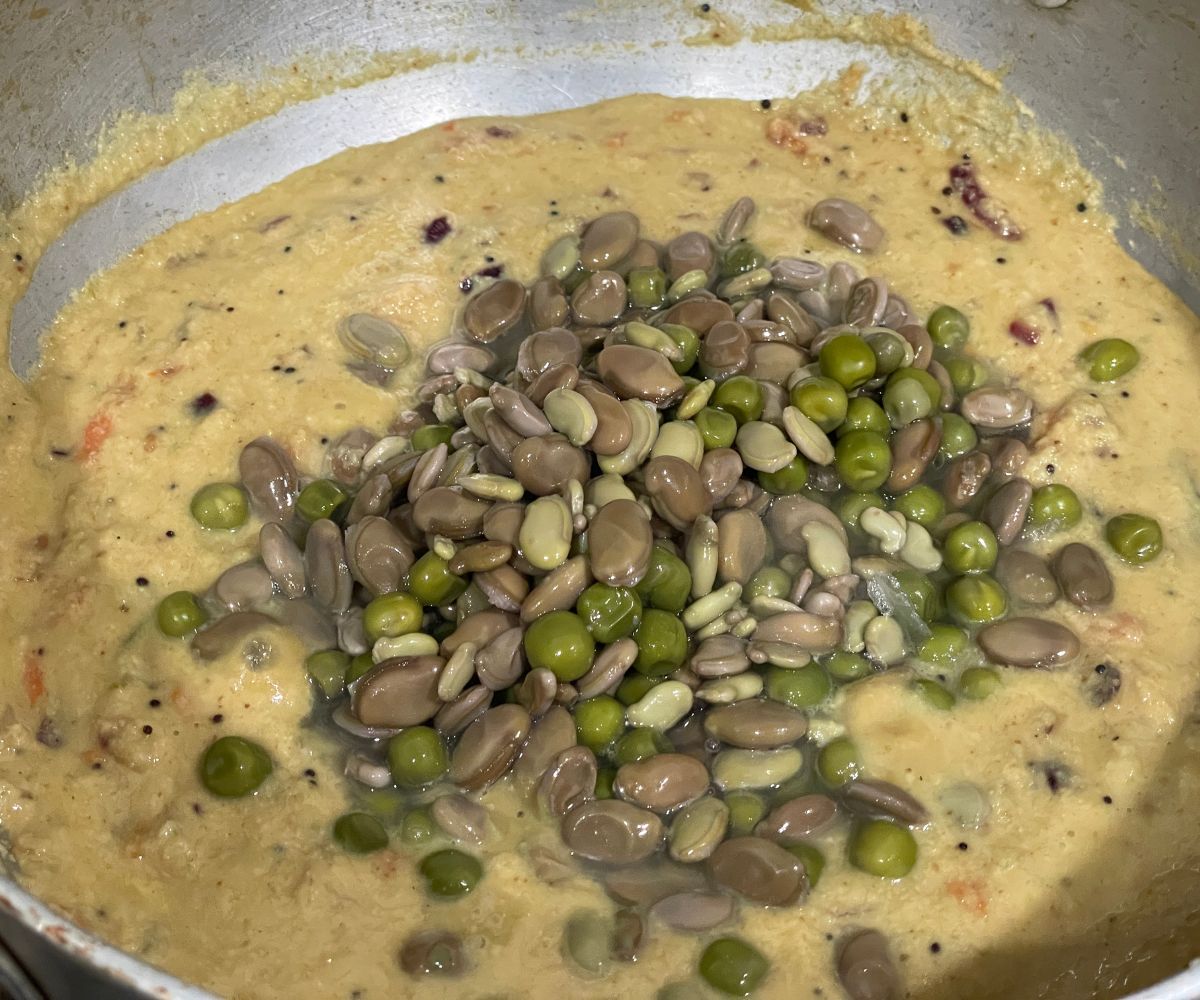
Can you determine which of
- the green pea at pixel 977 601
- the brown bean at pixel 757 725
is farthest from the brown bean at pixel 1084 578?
the brown bean at pixel 757 725

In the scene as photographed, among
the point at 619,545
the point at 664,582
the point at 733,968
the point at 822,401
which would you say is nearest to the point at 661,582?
the point at 664,582

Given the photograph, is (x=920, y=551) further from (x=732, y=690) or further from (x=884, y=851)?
(x=884, y=851)

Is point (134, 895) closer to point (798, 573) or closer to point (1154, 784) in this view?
point (798, 573)

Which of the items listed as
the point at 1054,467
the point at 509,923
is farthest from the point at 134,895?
the point at 1054,467

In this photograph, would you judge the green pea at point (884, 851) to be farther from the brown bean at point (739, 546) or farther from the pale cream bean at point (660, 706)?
the brown bean at point (739, 546)

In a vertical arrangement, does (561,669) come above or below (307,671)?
above
